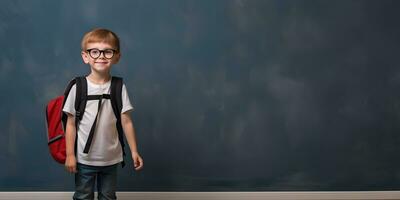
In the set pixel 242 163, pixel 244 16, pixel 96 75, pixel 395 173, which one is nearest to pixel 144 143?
pixel 242 163

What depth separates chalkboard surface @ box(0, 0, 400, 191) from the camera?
9.57 ft

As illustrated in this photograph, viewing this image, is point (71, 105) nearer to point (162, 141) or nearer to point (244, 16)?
point (162, 141)

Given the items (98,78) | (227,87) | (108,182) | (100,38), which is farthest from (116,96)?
(227,87)

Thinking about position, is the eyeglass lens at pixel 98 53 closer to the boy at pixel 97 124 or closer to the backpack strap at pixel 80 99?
the boy at pixel 97 124

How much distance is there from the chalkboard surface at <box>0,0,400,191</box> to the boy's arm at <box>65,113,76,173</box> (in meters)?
0.73

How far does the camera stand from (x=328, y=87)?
9.93 ft

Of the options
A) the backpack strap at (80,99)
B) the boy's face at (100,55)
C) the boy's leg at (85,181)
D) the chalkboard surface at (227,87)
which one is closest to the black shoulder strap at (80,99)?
the backpack strap at (80,99)

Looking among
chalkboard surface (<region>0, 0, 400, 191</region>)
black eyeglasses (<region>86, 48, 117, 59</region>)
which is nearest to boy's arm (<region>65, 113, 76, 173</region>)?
black eyeglasses (<region>86, 48, 117, 59</region>)

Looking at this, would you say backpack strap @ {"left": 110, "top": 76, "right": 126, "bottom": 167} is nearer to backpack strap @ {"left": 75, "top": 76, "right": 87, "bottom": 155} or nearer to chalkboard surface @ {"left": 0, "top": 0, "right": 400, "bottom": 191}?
backpack strap @ {"left": 75, "top": 76, "right": 87, "bottom": 155}

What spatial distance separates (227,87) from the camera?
118 inches

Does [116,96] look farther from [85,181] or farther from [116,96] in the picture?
[85,181]

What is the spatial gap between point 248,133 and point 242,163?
194 mm

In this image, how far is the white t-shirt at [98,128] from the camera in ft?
7.40

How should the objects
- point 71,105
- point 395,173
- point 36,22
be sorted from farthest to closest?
point 395,173 < point 36,22 < point 71,105
